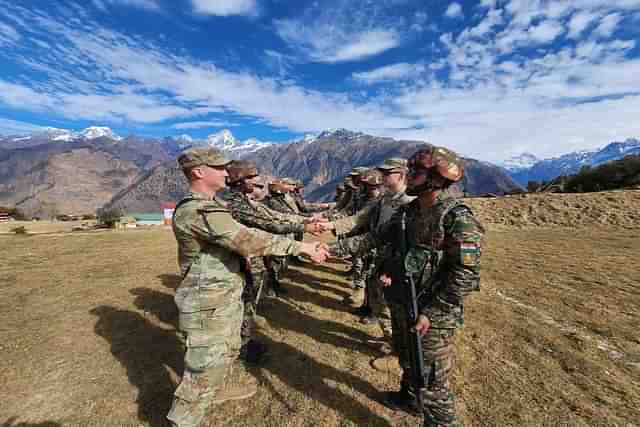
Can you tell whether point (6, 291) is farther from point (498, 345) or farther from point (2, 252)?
point (498, 345)

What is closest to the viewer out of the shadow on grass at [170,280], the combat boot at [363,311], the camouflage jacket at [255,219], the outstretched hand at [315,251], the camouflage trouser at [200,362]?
the camouflage trouser at [200,362]

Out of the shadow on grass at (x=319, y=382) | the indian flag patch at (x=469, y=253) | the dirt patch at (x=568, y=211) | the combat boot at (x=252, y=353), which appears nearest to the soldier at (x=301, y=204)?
the combat boot at (x=252, y=353)

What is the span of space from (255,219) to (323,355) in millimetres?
2954

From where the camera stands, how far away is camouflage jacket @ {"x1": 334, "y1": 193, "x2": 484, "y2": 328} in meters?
2.95

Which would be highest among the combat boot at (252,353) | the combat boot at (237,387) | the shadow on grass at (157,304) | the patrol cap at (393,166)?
the patrol cap at (393,166)

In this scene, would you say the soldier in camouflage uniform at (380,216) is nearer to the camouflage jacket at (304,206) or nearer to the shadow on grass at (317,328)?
the shadow on grass at (317,328)

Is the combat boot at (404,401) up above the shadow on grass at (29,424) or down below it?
above

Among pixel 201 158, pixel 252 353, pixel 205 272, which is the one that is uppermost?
pixel 201 158

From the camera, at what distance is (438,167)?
3.19 meters

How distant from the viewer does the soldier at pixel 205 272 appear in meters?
3.18

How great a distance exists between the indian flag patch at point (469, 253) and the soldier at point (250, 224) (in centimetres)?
334

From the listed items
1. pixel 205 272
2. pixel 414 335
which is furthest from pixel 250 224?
pixel 414 335

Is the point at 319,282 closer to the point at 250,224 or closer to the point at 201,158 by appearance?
the point at 250,224

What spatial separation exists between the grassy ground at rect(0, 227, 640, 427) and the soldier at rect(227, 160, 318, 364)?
507 mm
